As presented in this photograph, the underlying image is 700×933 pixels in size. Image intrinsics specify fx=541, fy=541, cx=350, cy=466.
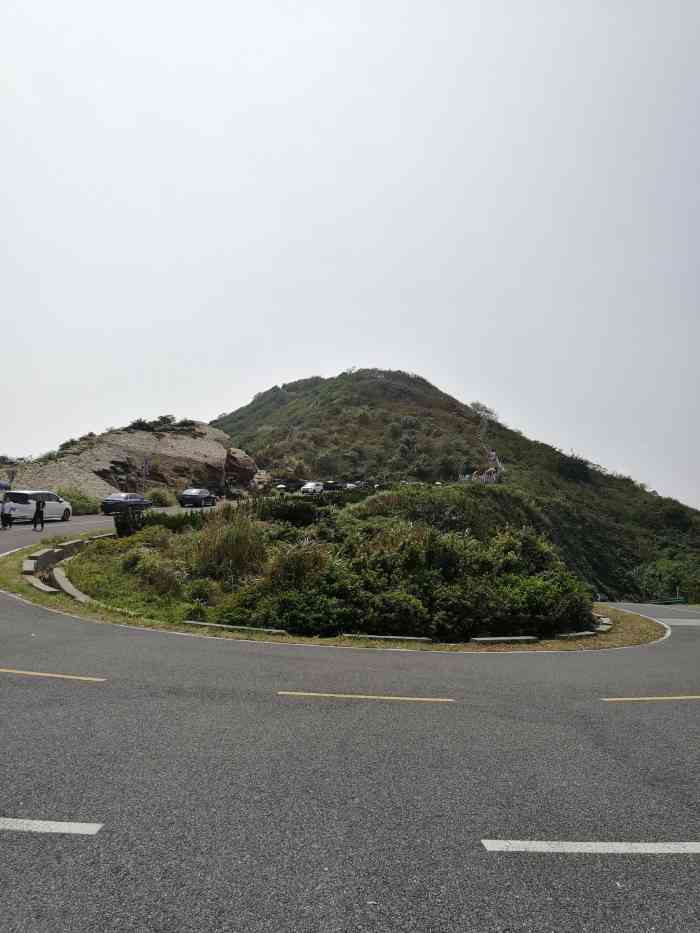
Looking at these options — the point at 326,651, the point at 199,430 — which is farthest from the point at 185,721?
the point at 199,430

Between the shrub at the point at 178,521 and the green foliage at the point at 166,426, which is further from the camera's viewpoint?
the green foliage at the point at 166,426

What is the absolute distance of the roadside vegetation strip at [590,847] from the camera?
3.90 metres

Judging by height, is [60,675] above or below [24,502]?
below

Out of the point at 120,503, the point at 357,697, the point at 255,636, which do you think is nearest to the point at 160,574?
the point at 255,636

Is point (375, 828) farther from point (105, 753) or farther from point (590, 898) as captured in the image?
point (105, 753)

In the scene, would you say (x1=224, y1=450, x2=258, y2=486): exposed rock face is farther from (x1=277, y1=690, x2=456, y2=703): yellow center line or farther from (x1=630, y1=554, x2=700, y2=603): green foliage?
(x1=277, y1=690, x2=456, y2=703): yellow center line

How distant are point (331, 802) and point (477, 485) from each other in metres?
31.7

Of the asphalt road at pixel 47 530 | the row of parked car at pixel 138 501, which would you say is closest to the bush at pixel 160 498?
the row of parked car at pixel 138 501

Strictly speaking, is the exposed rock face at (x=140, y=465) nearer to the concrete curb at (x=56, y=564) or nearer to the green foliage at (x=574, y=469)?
the concrete curb at (x=56, y=564)

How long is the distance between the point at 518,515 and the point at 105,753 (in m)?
33.3

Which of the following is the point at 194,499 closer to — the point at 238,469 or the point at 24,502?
the point at 24,502

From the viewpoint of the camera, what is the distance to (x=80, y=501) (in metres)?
34.9

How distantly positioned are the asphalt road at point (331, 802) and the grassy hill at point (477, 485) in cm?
1553

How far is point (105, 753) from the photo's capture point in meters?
5.07
